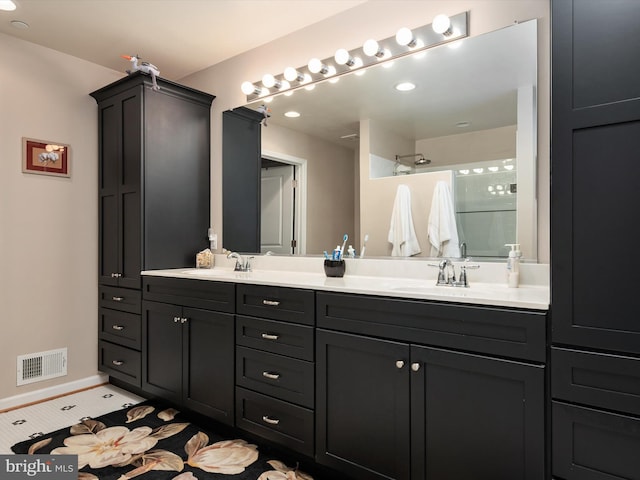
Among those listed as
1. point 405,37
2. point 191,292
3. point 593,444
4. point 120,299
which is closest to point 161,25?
point 405,37

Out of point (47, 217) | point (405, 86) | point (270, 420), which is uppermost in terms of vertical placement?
point (405, 86)

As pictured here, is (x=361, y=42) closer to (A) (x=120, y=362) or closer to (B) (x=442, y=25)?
(B) (x=442, y=25)

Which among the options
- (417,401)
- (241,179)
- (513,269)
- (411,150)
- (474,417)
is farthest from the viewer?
(241,179)

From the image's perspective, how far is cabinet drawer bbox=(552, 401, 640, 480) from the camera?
1.20m

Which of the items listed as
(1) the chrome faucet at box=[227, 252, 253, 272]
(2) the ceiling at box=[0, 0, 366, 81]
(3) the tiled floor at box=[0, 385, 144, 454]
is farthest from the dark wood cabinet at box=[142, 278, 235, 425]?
(2) the ceiling at box=[0, 0, 366, 81]

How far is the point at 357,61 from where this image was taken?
243 cm

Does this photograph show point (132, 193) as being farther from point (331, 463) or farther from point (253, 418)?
point (331, 463)

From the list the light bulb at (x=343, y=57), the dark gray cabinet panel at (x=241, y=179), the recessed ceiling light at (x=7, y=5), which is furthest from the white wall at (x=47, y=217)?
the light bulb at (x=343, y=57)

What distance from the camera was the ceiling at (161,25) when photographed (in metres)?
2.41

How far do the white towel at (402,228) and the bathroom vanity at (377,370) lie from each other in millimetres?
171

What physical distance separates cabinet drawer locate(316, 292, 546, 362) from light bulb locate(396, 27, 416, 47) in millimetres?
1380

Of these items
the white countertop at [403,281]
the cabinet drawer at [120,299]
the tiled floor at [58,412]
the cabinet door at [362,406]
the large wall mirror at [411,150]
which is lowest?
the tiled floor at [58,412]

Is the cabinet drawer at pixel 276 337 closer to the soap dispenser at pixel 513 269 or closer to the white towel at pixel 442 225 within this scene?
the white towel at pixel 442 225

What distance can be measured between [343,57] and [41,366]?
9.50ft
